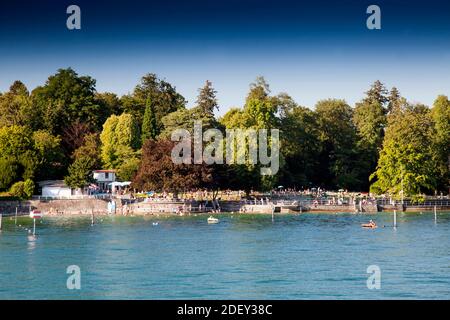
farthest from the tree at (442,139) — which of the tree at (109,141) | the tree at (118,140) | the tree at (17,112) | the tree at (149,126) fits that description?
the tree at (17,112)

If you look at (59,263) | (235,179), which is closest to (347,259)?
(59,263)

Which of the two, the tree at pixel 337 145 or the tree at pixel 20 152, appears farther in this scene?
the tree at pixel 337 145

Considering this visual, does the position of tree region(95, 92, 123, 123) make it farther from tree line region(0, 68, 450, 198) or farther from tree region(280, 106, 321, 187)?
tree region(280, 106, 321, 187)

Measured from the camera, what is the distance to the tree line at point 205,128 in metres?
82.5

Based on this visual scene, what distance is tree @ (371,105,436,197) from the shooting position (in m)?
82.6

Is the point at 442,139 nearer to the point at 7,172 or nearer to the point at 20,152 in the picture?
the point at 20,152

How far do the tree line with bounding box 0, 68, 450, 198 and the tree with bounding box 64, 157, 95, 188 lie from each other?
109 millimetres

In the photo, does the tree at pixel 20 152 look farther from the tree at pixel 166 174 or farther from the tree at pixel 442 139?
the tree at pixel 442 139

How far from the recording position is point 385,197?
8406 centimetres

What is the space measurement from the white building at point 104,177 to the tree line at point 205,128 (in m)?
1.14
